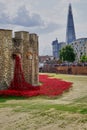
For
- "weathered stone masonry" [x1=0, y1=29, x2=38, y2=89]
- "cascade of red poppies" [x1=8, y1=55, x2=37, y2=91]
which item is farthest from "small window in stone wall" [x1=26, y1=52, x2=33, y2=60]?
"cascade of red poppies" [x1=8, y1=55, x2=37, y2=91]

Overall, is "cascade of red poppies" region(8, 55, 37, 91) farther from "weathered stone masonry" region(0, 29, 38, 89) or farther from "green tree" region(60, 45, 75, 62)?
"green tree" region(60, 45, 75, 62)

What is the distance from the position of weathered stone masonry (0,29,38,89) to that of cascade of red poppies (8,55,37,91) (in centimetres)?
39

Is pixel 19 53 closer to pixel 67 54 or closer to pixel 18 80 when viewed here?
pixel 18 80

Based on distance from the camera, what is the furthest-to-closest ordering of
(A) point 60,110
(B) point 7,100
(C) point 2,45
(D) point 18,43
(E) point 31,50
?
(E) point 31,50
(D) point 18,43
(C) point 2,45
(B) point 7,100
(A) point 60,110

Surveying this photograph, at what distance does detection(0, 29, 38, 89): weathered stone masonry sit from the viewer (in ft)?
90.2

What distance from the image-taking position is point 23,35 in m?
30.2

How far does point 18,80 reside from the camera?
1123 inches

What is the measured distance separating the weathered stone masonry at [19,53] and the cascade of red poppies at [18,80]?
394 mm

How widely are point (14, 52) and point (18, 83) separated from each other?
9.32ft

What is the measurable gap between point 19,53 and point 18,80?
261 cm

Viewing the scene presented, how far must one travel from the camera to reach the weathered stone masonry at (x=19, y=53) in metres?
27.5

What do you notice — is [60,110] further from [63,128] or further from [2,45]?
[2,45]

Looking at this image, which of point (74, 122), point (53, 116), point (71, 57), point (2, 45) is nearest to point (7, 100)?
point (2, 45)

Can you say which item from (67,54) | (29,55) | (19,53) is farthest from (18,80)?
(67,54)
